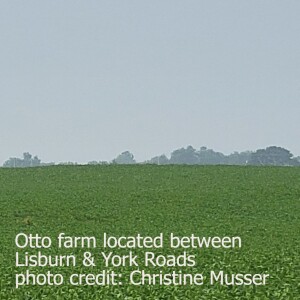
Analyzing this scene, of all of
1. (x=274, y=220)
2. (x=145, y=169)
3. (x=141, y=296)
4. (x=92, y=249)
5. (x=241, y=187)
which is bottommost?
(x=141, y=296)

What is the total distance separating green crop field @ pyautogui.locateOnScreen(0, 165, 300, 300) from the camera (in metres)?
19.0

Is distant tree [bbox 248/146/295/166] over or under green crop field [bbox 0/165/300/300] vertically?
over

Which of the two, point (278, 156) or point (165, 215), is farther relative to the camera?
point (278, 156)

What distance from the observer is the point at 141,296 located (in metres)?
18.2

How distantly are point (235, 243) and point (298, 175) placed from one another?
2795 cm

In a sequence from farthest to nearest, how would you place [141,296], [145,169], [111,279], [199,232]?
1. [145,169]
2. [199,232]
3. [111,279]
4. [141,296]

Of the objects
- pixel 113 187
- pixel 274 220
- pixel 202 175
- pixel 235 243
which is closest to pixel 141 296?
pixel 235 243

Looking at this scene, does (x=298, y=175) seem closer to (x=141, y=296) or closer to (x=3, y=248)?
(x=3, y=248)

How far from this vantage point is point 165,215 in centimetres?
3678

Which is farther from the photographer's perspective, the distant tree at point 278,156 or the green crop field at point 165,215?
the distant tree at point 278,156

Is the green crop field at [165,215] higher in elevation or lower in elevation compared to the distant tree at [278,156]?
lower

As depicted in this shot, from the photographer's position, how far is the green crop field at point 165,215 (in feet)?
62.4

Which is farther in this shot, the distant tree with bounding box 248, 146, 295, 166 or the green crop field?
the distant tree with bounding box 248, 146, 295, 166

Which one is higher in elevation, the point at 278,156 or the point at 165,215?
the point at 278,156
